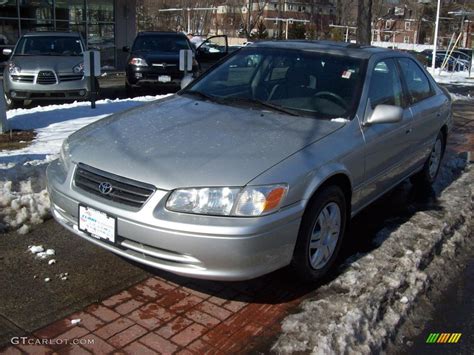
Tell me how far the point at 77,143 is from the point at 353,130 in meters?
1.97

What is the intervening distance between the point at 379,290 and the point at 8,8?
17.6 meters

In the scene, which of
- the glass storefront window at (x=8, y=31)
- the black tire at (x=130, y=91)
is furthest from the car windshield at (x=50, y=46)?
the glass storefront window at (x=8, y=31)

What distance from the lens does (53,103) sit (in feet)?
35.8

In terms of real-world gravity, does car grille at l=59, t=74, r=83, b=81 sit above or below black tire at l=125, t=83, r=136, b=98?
above

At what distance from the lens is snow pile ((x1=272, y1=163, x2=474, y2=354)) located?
298cm

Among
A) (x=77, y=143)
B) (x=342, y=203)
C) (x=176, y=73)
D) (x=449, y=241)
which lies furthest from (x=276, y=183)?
(x=176, y=73)

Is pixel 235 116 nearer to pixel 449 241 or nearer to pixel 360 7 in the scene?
pixel 449 241

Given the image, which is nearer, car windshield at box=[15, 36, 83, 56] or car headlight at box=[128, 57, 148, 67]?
car windshield at box=[15, 36, 83, 56]

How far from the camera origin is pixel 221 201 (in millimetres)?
3029

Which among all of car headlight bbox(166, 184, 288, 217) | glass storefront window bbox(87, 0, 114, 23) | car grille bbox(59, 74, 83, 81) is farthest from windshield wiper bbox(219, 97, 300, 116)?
glass storefront window bbox(87, 0, 114, 23)

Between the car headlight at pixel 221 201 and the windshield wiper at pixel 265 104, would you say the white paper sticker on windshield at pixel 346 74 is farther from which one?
the car headlight at pixel 221 201

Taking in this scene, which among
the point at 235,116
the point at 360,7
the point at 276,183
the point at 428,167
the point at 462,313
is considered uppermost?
the point at 360,7

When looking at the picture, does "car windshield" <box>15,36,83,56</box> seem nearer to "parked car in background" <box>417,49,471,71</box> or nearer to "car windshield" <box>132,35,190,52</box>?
"car windshield" <box>132,35,190,52</box>

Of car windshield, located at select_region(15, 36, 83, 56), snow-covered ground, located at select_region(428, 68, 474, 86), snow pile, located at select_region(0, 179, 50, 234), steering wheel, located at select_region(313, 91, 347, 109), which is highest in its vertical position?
car windshield, located at select_region(15, 36, 83, 56)
